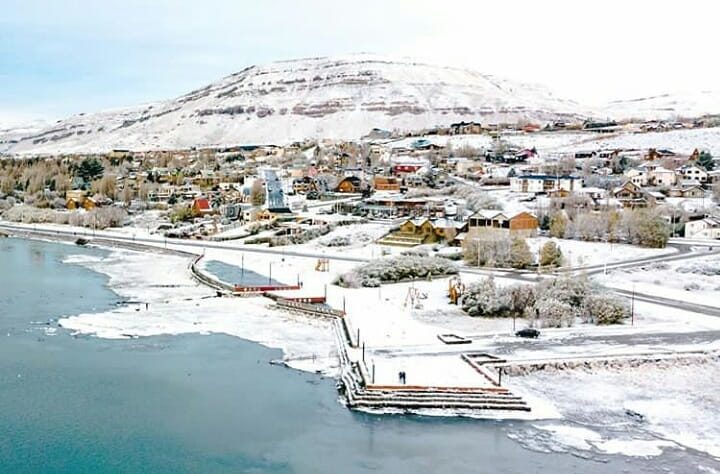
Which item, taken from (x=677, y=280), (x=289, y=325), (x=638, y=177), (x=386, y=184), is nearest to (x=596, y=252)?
(x=677, y=280)

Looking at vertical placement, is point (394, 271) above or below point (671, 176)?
below

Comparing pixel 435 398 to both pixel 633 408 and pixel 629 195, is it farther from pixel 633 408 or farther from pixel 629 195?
pixel 629 195

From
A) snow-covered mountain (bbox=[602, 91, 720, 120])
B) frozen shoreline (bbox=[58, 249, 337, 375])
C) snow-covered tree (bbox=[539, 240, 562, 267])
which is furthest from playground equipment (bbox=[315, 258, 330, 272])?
snow-covered mountain (bbox=[602, 91, 720, 120])

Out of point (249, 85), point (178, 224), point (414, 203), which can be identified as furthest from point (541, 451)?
point (249, 85)

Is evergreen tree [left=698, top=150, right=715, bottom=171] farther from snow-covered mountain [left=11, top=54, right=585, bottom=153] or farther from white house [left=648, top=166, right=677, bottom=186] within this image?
snow-covered mountain [left=11, top=54, right=585, bottom=153]

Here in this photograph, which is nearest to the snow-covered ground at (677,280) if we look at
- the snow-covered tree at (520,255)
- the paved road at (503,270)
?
the paved road at (503,270)

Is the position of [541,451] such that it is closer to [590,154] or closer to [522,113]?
[590,154]
